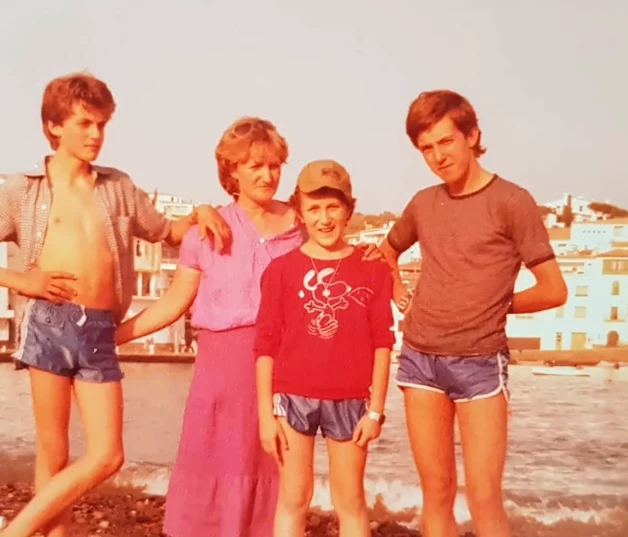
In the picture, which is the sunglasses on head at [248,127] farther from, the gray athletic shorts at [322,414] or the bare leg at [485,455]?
the bare leg at [485,455]

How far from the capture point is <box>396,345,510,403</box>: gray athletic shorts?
1925mm

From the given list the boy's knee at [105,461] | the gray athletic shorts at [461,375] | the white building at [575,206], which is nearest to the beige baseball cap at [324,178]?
the gray athletic shorts at [461,375]

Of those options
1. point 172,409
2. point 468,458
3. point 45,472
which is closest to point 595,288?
point 468,458

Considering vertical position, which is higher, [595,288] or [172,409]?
[595,288]

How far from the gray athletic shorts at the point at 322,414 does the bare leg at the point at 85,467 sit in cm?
44

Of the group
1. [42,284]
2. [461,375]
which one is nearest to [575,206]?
[461,375]

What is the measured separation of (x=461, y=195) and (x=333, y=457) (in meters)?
0.62

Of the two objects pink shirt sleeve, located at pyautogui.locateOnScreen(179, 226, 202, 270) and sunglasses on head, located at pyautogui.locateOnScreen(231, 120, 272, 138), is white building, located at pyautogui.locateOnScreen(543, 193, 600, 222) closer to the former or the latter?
sunglasses on head, located at pyautogui.locateOnScreen(231, 120, 272, 138)

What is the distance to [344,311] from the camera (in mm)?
1889

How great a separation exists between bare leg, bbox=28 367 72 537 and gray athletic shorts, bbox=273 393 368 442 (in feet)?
Answer: 1.76

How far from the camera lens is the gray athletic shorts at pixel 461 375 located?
1925 millimetres

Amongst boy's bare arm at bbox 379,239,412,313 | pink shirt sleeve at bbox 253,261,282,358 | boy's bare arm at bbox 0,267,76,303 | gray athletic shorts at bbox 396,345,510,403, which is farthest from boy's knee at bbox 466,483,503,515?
boy's bare arm at bbox 0,267,76,303

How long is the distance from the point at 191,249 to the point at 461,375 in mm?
701

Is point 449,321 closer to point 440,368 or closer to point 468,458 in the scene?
point 440,368
